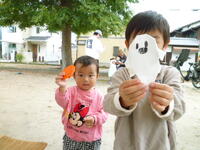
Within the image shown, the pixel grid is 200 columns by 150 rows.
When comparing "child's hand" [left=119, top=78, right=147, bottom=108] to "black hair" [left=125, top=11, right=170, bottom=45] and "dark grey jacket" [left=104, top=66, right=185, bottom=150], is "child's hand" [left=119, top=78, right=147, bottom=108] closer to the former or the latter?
"dark grey jacket" [left=104, top=66, right=185, bottom=150]

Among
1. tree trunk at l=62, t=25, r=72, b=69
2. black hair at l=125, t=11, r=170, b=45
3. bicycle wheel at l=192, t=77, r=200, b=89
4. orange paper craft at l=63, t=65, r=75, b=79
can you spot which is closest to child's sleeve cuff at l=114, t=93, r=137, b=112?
black hair at l=125, t=11, r=170, b=45

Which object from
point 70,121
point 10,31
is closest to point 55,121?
point 70,121

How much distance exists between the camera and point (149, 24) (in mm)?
776

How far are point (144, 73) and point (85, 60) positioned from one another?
35.5 inches

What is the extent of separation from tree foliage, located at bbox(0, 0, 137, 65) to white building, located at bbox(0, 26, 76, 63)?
1260cm

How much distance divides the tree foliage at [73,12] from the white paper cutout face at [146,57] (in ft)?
24.1

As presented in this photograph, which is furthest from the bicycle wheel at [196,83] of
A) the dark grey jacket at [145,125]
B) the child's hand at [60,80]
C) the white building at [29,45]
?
the white building at [29,45]

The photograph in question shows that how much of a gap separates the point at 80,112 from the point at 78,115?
24 mm

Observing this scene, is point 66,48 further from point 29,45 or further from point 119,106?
point 29,45

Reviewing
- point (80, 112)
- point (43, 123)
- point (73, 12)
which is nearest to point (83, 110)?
point (80, 112)

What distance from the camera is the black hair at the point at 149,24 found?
0.77 m

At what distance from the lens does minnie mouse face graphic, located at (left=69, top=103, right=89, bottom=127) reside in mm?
1451

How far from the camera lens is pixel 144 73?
2.10ft

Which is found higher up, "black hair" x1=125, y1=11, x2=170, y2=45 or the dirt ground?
"black hair" x1=125, y1=11, x2=170, y2=45
